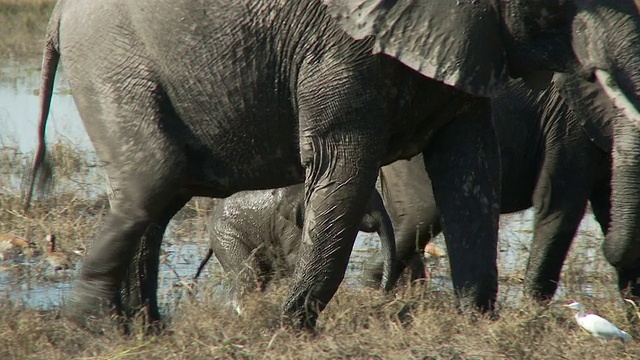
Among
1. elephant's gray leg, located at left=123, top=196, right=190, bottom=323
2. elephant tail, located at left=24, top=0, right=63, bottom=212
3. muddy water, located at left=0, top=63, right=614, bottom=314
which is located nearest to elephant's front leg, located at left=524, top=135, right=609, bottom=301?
muddy water, located at left=0, top=63, right=614, bottom=314

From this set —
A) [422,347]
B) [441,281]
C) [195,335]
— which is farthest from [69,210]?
[422,347]

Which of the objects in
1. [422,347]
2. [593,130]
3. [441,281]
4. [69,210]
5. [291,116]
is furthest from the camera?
[69,210]

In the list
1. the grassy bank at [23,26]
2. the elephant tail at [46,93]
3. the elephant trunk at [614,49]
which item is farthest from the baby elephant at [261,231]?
the grassy bank at [23,26]

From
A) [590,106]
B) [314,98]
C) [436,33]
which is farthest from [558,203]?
[314,98]

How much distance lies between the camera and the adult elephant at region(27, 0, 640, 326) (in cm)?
446

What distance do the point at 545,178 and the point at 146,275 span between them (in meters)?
1.87

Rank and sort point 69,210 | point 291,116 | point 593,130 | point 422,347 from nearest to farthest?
1. point 422,347
2. point 291,116
3. point 593,130
4. point 69,210

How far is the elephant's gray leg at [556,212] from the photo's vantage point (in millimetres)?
5723

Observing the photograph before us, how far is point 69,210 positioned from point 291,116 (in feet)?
8.85

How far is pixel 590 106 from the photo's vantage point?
531 centimetres

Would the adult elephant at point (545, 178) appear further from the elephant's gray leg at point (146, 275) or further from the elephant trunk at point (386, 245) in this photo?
the elephant's gray leg at point (146, 275)

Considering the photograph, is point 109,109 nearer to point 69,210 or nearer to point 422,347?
point 422,347

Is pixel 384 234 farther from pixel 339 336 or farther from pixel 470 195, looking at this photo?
pixel 339 336

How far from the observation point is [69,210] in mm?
7039
